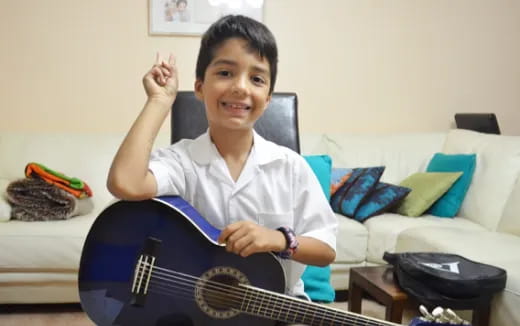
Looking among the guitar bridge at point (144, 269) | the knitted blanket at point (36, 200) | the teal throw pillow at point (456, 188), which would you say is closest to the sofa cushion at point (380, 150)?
the teal throw pillow at point (456, 188)

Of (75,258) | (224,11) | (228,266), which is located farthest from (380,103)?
(228,266)

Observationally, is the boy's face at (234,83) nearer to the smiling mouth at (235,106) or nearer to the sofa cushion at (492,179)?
the smiling mouth at (235,106)

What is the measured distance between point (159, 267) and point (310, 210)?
0.35 meters

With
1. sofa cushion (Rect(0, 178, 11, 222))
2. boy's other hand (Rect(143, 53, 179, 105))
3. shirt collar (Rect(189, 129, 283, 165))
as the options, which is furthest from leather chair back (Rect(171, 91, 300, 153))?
sofa cushion (Rect(0, 178, 11, 222))

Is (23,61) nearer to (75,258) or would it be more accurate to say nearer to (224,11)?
(224,11)

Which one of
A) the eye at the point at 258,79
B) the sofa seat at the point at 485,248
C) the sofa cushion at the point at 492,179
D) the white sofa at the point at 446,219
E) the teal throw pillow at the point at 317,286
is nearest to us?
the eye at the point at 258,79

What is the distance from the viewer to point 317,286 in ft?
5.00

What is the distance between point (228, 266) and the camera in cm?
95

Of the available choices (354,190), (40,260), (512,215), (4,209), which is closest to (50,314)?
(40,260)

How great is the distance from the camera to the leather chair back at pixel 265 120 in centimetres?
164

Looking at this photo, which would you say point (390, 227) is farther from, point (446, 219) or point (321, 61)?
point (321, 61)

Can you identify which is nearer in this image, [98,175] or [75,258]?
[75,258]

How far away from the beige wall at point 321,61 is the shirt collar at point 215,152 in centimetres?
194

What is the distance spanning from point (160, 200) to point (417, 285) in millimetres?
1023
